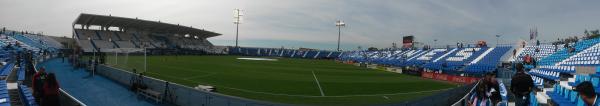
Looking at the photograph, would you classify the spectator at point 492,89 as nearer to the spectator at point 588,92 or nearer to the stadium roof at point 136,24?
the spectator at point 588,92

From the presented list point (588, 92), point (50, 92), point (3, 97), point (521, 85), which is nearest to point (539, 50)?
point (521, 85)

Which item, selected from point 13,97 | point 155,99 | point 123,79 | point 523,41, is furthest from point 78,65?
point 523,41

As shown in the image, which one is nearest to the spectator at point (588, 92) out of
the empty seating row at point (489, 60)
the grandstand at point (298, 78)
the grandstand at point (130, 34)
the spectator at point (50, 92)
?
the grandstand at point (298, 78)

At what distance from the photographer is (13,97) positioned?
35.8ft

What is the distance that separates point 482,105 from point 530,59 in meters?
24.2

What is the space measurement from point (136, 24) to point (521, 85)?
78.9m

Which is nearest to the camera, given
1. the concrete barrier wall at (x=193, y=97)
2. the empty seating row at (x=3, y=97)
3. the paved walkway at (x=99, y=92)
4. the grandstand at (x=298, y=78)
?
the empty seating row at (x=3, y=97)

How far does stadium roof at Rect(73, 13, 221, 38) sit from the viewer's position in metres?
67.4

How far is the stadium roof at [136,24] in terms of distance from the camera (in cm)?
6738

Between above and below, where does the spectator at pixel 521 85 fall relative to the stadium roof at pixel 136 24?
below

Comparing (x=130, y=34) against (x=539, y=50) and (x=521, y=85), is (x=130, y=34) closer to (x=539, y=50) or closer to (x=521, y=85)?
(x=539, y=50)

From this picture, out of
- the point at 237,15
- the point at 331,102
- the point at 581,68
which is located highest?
the point at 237,15

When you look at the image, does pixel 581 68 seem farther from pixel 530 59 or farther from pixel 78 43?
pixel 78 43

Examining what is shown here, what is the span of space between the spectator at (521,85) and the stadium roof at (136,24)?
6598 centimetres
